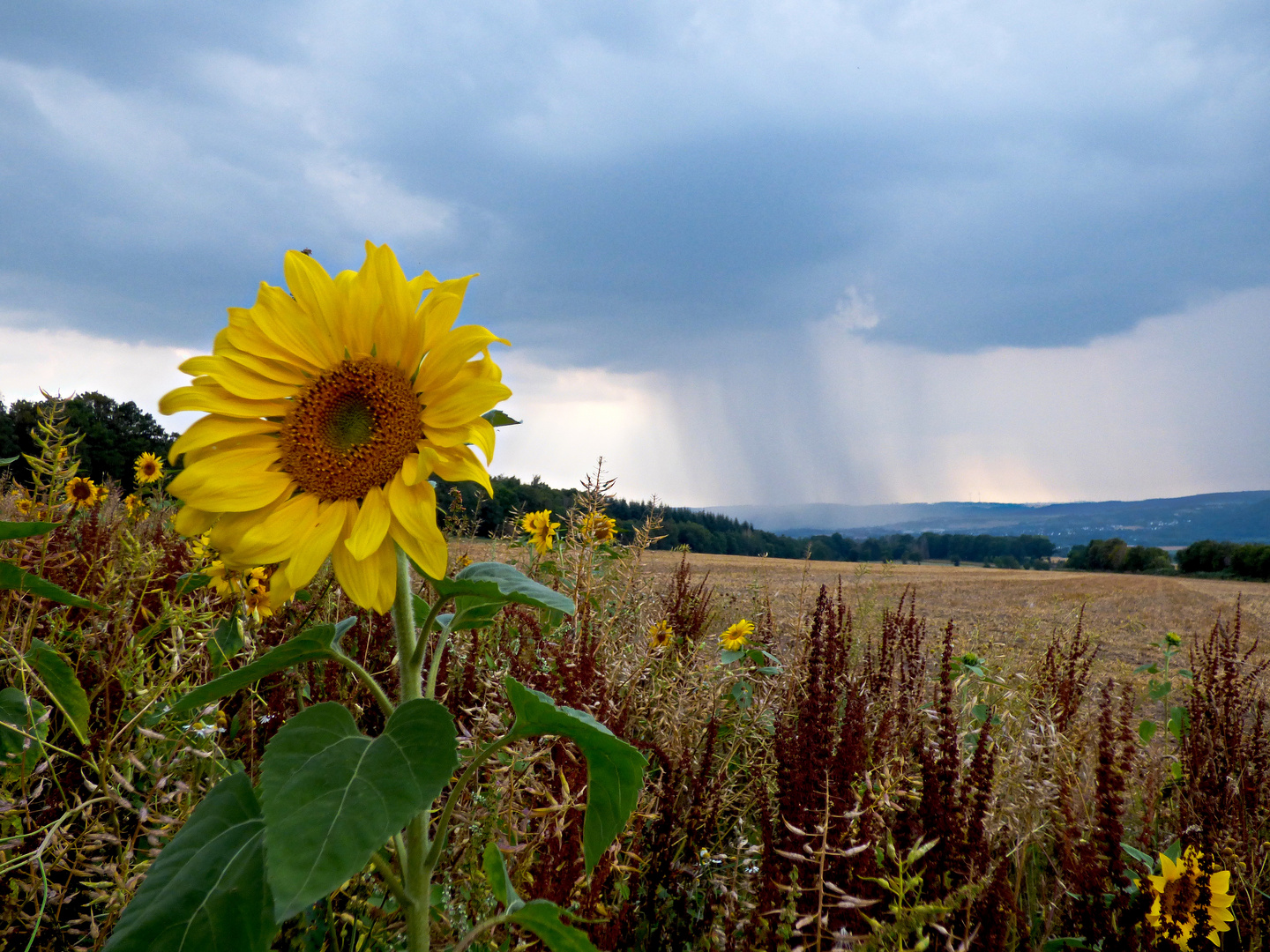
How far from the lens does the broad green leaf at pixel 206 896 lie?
1.05 m

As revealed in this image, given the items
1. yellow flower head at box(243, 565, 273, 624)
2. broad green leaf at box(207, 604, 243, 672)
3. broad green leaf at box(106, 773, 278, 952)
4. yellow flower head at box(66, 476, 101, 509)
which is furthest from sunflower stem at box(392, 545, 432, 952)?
yellow flower head at box(66, 476, 101, 509)

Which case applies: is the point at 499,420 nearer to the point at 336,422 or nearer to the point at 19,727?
the point at 336,422

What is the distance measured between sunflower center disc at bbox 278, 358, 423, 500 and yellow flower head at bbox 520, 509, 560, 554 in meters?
4.34

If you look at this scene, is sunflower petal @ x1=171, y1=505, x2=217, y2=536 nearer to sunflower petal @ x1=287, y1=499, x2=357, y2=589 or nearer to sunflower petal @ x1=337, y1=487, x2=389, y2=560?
sunflower petal @ x1=287, y1=499, x2=357, y2=589

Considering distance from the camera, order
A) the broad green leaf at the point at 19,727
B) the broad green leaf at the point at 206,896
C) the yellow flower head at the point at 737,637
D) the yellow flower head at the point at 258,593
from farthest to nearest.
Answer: the yellow flower head at the point at 737,637, the yellow flower head at the point at 258,593, the broad green leaf at the point at 19,727, the broad green leaf at the point at 206,896

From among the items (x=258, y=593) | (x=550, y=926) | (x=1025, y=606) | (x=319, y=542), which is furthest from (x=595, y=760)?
(x=1025, y=606)

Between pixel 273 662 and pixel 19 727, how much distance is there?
1442 millimetres

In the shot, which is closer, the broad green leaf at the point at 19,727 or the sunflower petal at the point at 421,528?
the sunflower petal at the point at 421,528

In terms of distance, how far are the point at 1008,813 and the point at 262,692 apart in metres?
3.23

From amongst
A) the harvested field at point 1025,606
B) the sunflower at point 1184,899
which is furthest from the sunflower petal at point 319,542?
the harvested field at point 1025,606

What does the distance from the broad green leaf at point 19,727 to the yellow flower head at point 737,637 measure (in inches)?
157

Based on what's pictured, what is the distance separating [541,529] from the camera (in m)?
6.47

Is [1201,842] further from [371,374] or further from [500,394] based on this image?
[371,374]

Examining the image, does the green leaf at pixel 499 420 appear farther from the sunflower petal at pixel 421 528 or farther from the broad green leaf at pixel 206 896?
the broad green leaf at pixel 206 896
